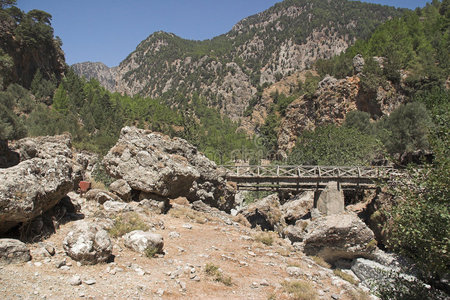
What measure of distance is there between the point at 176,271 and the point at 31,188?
13.9ft

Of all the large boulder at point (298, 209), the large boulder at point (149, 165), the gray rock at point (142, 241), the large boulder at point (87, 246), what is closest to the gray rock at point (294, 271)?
the gray rock at point (142, 241)

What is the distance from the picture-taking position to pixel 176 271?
8180 millimetres

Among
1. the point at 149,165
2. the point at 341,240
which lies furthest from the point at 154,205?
the point at 341,240

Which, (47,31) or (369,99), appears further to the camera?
(47,31)

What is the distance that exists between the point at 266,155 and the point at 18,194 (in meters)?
77.3

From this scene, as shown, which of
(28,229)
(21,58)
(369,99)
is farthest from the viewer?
(21,58)

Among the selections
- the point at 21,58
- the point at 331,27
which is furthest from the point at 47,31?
the point at 331,27

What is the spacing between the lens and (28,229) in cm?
761

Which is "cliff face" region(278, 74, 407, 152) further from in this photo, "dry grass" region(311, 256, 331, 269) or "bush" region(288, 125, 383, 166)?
"dry grass" region(311, 256, 331, 269)

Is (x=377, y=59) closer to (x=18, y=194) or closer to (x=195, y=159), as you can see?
(x=195, y=159)

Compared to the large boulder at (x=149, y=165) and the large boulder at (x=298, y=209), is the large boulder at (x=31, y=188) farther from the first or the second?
the large boulder at (x=298, y=209)

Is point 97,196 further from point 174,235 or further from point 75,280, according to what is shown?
point 75,280

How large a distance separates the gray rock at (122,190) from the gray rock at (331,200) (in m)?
16.3

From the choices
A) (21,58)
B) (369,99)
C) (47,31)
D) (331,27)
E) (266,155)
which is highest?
(331,27)
